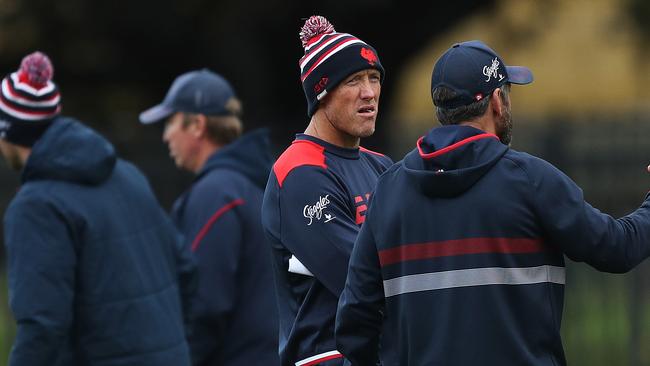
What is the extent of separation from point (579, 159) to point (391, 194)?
12.4 metres

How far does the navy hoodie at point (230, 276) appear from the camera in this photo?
577cm

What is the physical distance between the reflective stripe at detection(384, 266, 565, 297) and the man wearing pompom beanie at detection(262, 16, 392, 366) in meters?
0.48

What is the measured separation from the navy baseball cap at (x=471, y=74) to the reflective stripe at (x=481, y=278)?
1.70ft

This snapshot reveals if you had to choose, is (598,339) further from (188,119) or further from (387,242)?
(387,242)

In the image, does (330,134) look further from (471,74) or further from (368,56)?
(471,74)

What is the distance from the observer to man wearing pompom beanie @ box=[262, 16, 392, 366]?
4.29m

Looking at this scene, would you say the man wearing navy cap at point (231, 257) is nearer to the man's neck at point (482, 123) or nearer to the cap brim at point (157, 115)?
the cap brim at point (157, 115)

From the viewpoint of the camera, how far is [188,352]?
18.4ft

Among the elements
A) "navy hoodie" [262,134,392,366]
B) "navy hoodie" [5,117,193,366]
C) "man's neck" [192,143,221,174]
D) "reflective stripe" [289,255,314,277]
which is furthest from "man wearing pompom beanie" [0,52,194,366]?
"reflective stripe" [289,255,314,277]

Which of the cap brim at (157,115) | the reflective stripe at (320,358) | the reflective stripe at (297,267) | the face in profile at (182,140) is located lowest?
the reflective stripe at (320,358)

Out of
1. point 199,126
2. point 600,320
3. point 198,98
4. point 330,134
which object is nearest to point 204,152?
point 199,126

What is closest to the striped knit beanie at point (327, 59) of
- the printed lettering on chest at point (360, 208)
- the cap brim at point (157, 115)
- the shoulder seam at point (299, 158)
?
the shoulder seam at point (299, 158)

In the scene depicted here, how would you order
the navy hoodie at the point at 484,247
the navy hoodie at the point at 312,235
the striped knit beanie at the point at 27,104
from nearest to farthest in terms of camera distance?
the navy hoodie at the point at 484,247
the navy hoodie at the point at 312,235
the striped knit beanie at the point at 27,104

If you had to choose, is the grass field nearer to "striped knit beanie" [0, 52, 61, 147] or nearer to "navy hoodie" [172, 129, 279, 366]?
"navy hoodie" [172, 129, 279, 366]
